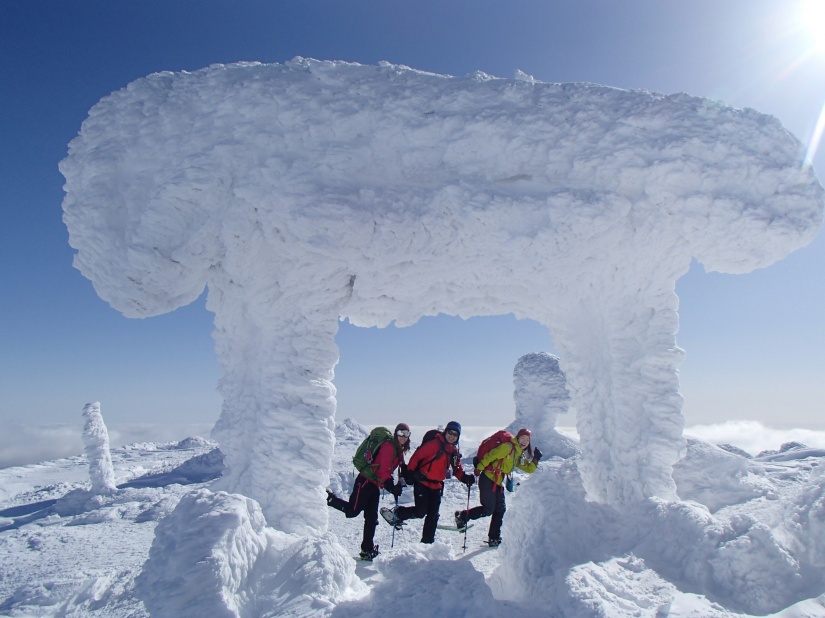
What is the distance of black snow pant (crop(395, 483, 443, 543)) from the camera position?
6566mm

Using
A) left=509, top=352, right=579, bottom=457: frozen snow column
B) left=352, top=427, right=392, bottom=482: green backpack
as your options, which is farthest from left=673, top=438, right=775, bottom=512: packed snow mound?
left=352, top=427, right=392, bottom=482: green backpack

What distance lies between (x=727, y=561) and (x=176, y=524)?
4943 millimetres

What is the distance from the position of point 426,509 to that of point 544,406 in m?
10.9

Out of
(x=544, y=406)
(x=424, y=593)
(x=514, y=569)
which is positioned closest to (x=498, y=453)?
(x=514, y=569)

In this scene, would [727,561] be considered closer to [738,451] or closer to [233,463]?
[233,463]

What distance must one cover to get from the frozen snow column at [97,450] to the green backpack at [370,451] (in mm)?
11334

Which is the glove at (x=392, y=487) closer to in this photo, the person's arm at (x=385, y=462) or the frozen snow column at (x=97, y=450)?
the person's arm at (x=385, y=462)

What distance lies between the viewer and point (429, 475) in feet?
21.4

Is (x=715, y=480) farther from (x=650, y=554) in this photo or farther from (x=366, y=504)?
(x=366, y=504)

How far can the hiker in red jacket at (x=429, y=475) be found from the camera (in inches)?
257

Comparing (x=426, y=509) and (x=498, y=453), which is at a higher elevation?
(x=498, y=453)

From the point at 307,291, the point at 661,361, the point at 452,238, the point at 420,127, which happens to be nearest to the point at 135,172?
the point at 307,291

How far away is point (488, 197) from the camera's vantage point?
6.60 metres

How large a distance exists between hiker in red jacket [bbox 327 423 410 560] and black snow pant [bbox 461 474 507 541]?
1.28 meters
